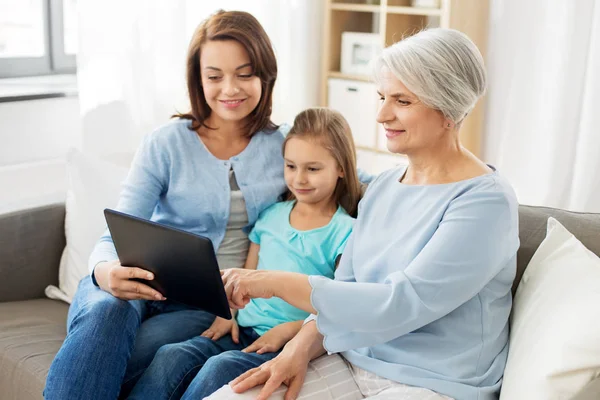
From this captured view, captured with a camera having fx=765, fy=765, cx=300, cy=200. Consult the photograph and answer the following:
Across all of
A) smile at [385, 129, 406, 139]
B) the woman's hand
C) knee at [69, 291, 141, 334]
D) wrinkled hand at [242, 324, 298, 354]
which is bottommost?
wrinkled hand at [242, 324, 298, 354]

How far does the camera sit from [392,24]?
3309mm

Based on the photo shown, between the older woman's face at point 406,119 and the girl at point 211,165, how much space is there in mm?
514

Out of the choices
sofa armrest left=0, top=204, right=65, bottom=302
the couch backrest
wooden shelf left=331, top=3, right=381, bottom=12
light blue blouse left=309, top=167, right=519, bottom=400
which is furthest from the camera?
wooden shelf left=331, top=3, right=381, bottom=12

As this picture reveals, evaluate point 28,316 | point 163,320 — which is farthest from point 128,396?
point 28,316

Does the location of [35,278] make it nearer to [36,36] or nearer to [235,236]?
[235,236]

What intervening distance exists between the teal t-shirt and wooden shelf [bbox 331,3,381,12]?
1740mm

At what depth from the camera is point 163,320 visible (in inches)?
71.5

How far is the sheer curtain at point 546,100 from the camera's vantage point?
283 centimetres

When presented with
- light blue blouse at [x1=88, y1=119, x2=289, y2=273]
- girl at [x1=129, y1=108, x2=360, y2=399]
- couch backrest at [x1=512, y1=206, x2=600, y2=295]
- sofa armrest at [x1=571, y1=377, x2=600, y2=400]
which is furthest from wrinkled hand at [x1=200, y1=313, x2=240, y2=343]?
sofa armrest at [x1=571, y1=377, x2=600, y2=400]

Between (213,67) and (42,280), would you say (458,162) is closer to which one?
(213,67)

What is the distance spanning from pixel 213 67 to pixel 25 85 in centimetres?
144

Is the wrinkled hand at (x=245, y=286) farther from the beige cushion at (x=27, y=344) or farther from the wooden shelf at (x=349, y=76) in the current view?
the wooden shelf at (x=349, y=76)

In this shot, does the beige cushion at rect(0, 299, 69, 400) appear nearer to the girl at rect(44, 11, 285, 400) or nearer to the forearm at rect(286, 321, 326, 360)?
the girl at rect(44, 11, 285, 400)

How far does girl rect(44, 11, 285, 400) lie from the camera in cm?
183
